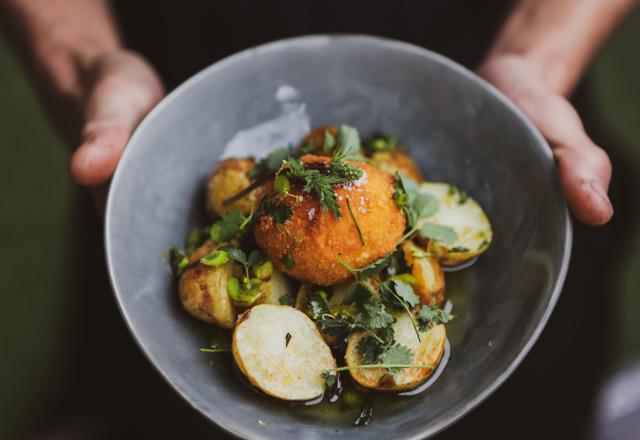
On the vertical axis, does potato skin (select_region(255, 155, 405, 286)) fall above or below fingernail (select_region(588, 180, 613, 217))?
below

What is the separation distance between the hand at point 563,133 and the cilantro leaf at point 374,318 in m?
0.38

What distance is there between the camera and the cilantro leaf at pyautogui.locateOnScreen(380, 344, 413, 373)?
99 cm

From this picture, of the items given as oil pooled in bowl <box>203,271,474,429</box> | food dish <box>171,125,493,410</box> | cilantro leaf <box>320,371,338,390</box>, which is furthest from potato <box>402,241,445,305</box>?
cilantro leaf <box>320,371,338,390</box>

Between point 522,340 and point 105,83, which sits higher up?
point 522,340

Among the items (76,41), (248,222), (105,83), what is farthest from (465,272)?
(76,41)

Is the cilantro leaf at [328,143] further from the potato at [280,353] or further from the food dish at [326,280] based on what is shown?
the potato at [280,353]

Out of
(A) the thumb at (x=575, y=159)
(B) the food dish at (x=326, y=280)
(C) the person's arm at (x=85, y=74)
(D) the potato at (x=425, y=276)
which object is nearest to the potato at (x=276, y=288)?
(B) the food dish at (x=326, y=280)

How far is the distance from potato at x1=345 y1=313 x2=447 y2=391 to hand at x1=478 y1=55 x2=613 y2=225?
327 millimetres

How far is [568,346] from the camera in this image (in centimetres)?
173

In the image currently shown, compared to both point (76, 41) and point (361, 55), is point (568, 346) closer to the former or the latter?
point (361, 55)

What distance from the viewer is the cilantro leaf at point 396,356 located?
Answer: 987 millimetres

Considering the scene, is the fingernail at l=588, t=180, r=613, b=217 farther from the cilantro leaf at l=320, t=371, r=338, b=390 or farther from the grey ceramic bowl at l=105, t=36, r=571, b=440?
the cilantro leaf at l=320, t=371, r=338, b=390

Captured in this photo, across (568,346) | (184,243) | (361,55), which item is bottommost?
(568,346)

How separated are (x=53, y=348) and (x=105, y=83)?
56.6 inches
